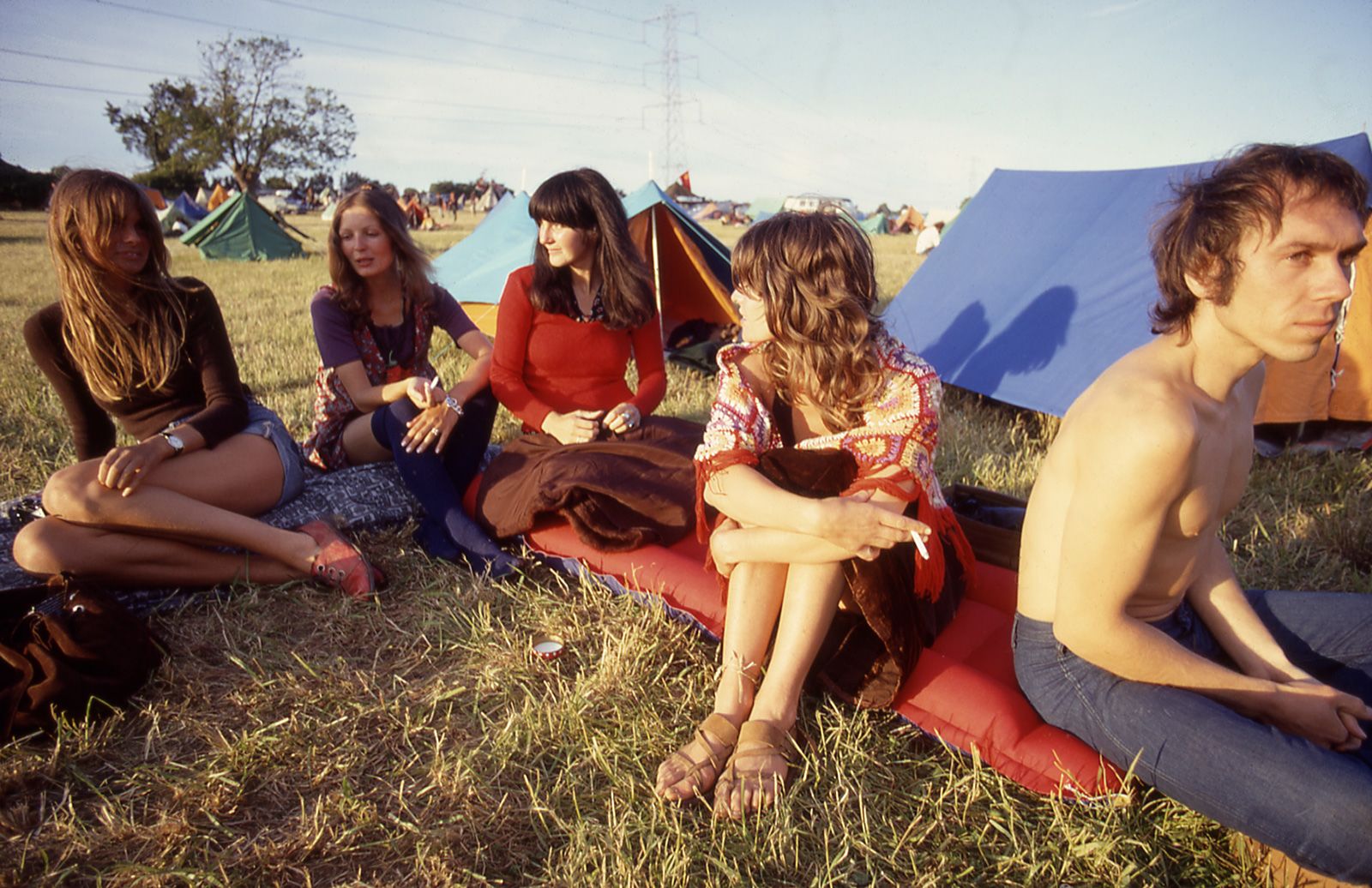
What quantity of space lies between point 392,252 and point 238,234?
14.7m

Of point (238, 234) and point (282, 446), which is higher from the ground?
point (282, 446)

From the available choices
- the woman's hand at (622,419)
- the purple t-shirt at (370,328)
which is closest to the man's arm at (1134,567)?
the woman's hand at (622,419)

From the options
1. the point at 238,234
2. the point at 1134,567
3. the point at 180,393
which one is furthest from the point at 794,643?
the point at 238,234

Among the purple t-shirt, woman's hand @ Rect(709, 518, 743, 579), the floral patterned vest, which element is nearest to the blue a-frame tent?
→ the purple t-shirt

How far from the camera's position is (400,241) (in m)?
3.63

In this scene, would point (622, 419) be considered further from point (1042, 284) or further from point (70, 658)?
point (1042, 284)

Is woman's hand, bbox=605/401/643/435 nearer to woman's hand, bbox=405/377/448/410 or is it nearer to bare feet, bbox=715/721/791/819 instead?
woman's hand, bbox=405/377/448/410

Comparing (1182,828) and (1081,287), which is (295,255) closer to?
(1081,287)

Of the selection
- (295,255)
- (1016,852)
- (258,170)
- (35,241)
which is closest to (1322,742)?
(1016,852)

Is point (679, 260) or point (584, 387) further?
point (679, 260)

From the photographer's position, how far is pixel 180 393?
10.2 feet

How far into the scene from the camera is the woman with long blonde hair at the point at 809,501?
1.98 metres

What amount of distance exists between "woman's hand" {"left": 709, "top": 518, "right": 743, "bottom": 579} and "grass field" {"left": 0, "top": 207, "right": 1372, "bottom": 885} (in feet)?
1.08

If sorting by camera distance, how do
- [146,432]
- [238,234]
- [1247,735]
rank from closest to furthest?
[1247,735] < [146,432] < [238,234]
